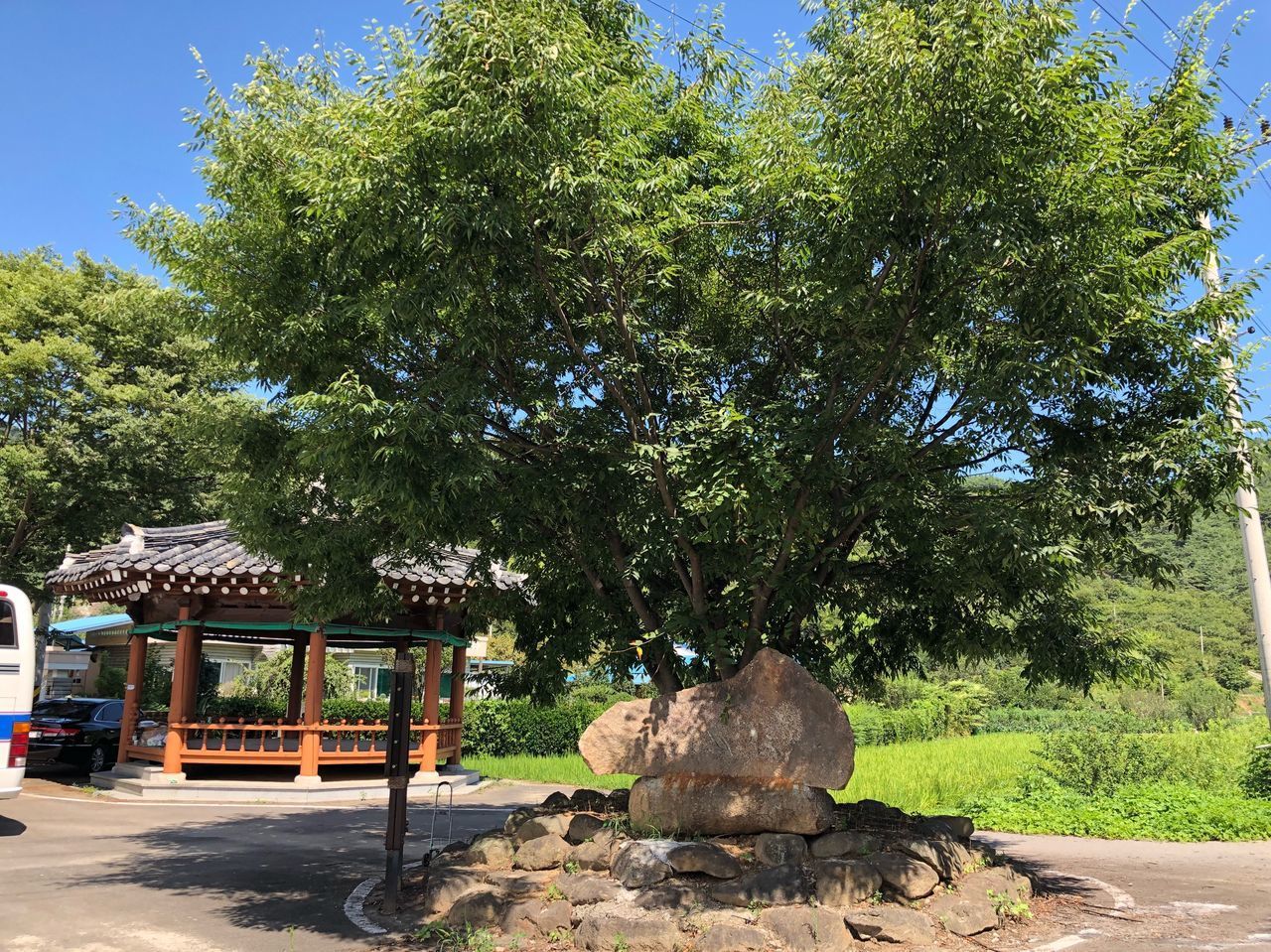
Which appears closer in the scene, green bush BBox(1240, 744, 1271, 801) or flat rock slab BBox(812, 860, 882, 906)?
flat rock slab BBox(812, 860, 882, 906)

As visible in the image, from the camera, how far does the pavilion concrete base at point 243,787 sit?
15320 mm

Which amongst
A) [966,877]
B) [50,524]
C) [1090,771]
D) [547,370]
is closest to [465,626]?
[547,370]

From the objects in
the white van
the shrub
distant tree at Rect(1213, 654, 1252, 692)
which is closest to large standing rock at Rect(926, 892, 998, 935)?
the shrub

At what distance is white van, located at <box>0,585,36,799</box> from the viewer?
11.3m

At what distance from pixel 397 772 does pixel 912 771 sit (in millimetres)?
13331

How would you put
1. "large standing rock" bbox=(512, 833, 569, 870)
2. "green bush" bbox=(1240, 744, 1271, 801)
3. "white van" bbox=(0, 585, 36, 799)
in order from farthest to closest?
"green bush" bbox=(1240, 744, 1271, 801) → "white van" bbox=(0, 585, 36, 799) → "large standing rock" bbox=(512, 833, 569, 870)

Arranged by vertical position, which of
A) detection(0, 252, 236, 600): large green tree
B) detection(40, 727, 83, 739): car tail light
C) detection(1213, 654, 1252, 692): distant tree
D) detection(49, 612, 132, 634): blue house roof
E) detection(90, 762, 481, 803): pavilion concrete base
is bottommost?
detection(90, 762, 481, 803): pavilion concrete base

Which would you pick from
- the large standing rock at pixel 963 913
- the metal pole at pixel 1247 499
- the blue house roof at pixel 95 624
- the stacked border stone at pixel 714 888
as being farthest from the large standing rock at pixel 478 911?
the blue house roof at pixel 95 624

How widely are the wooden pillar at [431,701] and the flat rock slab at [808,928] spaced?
11.1 meters

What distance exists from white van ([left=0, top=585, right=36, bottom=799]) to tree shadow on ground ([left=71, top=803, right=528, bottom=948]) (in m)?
1.48

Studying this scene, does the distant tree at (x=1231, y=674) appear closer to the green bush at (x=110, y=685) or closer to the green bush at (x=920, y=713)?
the green bush at (x=920, y=713)

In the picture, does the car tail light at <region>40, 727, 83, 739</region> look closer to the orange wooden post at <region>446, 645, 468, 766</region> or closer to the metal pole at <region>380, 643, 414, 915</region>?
the orange wooden post at <region>446, 645, 468, 766</region>

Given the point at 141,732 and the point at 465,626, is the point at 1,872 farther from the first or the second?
the point at 141,732

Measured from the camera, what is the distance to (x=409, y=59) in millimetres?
7422
